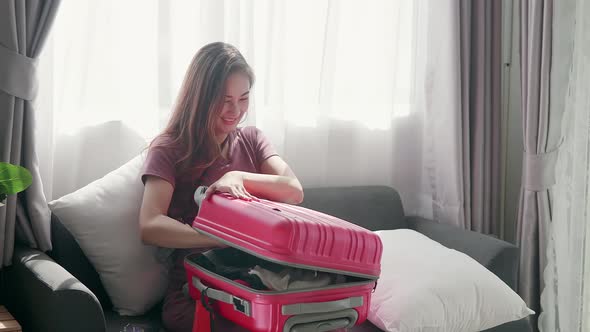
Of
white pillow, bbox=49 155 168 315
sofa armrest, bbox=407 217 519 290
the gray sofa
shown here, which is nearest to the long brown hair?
white pillow, bbox=49 155 168 315

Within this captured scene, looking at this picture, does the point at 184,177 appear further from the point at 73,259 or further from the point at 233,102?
the point at 73,259

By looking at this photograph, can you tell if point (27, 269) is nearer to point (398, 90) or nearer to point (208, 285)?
point (208, 285)

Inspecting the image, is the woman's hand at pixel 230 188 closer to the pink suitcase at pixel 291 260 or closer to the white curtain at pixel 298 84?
the pink suitcase at pixel 291 260

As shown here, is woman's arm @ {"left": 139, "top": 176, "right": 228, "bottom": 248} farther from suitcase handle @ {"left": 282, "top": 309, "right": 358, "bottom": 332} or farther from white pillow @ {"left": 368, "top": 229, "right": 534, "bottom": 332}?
white pillow @ {"left": 368, "top": 229, "right": 534, "bottom": 332}

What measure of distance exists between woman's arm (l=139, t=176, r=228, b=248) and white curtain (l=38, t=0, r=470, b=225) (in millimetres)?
448

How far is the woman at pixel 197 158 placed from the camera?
1941mm

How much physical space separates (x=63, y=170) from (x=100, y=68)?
375mm

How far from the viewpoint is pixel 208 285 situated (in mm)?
1725

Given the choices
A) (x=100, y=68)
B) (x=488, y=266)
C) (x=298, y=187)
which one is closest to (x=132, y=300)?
(x=298, y=187)

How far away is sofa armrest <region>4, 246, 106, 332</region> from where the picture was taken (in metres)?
1.62

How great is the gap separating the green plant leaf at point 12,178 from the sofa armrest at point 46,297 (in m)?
0.22

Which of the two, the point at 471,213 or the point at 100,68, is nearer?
the point at 100,68

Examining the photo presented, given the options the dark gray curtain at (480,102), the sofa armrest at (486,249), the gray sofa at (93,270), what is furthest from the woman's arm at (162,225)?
the dark gray curtain at (480,102)

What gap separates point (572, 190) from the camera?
2.61 m
